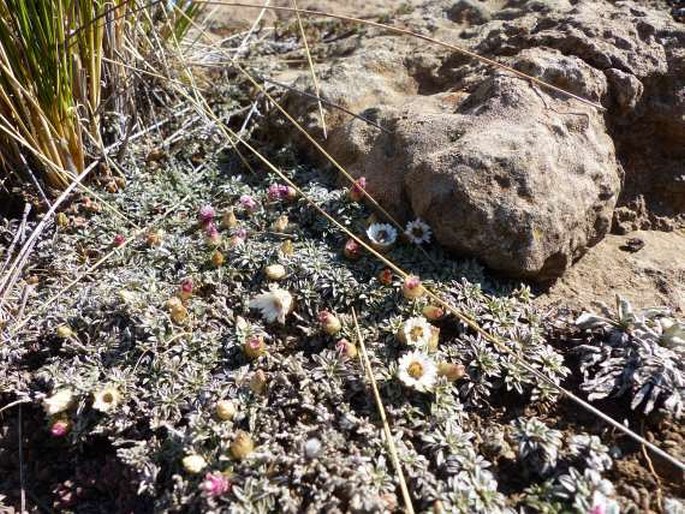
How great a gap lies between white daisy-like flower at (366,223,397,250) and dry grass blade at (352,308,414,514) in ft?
1.27

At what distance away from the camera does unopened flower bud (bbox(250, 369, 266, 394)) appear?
2176 mm

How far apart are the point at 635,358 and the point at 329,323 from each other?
1.17 metres

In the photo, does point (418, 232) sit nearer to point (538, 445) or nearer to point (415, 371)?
point (415, 371)

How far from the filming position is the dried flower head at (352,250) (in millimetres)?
2643

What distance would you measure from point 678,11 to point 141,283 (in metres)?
3.55

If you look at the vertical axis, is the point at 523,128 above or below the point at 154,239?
above

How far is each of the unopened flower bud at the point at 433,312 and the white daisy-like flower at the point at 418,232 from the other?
0.34 m

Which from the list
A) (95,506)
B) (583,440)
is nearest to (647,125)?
(583,440)

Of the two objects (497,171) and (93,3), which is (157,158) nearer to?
(93,3)

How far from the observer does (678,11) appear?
3678 millimetres

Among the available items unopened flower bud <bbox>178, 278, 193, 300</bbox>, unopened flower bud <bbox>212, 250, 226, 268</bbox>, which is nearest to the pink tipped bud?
unopened flower bud <bbox>212, 250, 226, 268</bbox>

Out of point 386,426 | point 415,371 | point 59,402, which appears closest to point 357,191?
point 415,371

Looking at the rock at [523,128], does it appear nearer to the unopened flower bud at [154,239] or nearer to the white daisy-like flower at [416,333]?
the white daisy-like flower at [416,333]

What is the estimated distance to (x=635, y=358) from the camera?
87.9 inches
